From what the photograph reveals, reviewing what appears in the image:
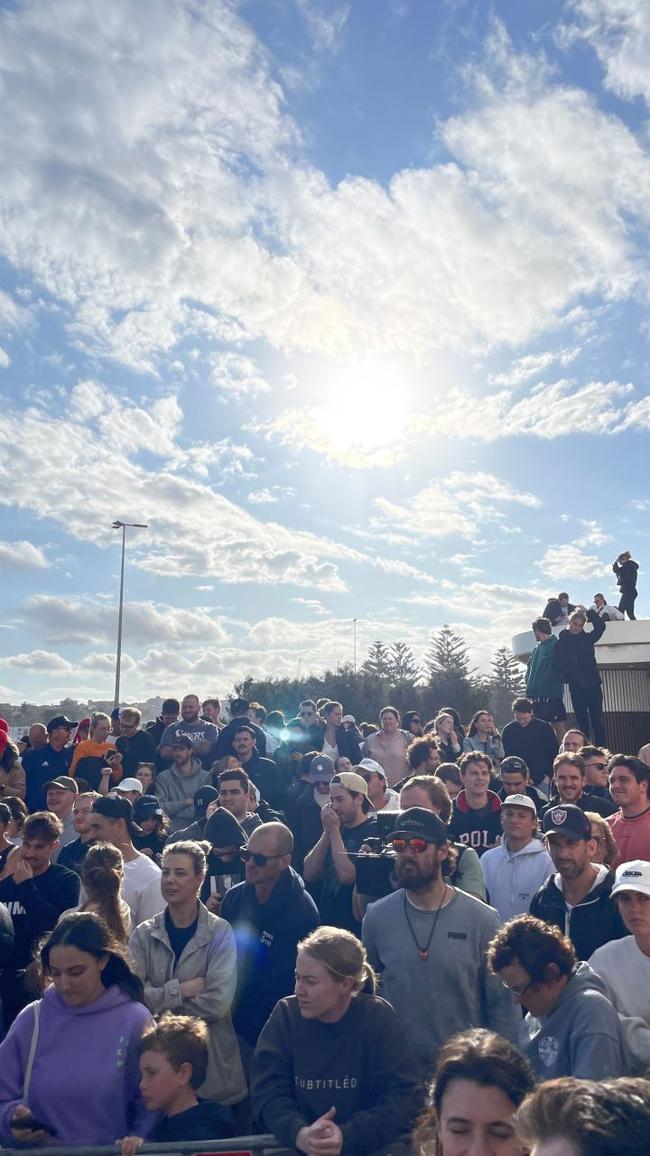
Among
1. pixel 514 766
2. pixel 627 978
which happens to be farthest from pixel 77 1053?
pixel 514 766

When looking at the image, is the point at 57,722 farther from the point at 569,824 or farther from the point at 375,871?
the point at 569,824

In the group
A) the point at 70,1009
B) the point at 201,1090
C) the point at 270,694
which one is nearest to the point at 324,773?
the point at 201,1090

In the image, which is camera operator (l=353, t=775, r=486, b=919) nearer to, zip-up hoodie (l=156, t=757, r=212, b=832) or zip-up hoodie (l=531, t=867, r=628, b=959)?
zip-up hoodie (l=531, t=867, r=628, b=959)

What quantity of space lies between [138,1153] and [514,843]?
333 cm

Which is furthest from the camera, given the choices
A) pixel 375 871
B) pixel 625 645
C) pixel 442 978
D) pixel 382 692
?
pixel 382 692

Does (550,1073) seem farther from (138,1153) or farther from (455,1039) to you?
(138,1153)

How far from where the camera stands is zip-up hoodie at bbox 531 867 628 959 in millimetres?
4262

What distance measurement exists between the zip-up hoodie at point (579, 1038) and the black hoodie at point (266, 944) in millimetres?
1617

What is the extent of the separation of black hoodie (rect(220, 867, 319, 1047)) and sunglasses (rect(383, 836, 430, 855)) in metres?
1.03

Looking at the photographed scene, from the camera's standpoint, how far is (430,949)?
12.9 feet

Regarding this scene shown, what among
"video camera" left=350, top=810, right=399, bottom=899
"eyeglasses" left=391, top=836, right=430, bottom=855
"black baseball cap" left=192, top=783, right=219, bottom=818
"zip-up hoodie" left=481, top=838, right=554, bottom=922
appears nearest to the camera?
"eyeglasses" left=391, top=836, right=430, bottom=855

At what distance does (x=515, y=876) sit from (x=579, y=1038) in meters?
2.54

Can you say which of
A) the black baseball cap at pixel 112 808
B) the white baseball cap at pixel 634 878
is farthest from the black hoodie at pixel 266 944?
the white baseball cap at pixel 634 878

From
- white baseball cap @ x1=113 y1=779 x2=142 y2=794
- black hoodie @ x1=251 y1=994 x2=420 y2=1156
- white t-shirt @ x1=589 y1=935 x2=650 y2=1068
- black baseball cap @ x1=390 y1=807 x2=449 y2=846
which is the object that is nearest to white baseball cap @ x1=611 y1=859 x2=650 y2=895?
white t-shirt @ x1=589 y1=935 x2=650 y2=1068
